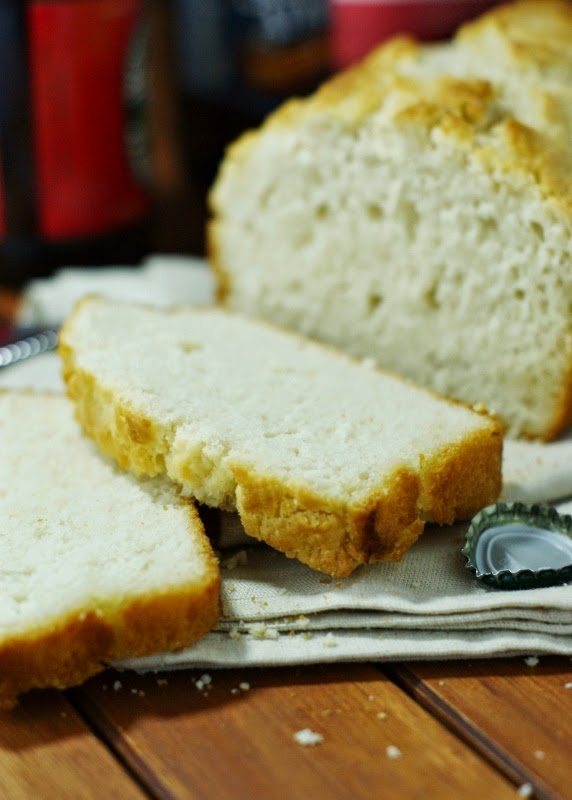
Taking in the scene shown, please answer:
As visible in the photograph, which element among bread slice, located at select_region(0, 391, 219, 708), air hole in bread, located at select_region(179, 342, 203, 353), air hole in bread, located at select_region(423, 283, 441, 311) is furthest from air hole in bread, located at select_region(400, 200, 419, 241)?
bread slice, located at select_region(0, 391, 219, 708)

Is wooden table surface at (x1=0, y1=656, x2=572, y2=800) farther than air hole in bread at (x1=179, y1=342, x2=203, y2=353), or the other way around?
air hole in bread at (x1=179, y1=342, x2=203, y2=353)

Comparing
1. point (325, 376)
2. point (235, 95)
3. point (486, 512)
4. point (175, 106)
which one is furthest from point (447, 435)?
point (175, 106)

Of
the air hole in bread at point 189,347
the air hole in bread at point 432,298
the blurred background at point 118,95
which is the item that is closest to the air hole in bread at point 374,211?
the air hole in bread at point 432,298

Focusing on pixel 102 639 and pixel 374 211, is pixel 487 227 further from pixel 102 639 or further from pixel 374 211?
pixel 102 639

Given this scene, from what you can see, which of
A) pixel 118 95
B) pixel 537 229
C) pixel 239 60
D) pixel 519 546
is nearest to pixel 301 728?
pixel 519 546

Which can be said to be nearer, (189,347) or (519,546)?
(519,546)

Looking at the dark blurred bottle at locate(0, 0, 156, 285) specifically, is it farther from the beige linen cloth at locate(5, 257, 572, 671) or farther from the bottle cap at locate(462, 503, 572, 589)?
the bottle cap at locate(462, 503, 572, 589)

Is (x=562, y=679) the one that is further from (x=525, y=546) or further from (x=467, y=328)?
(x=467, y=328)
